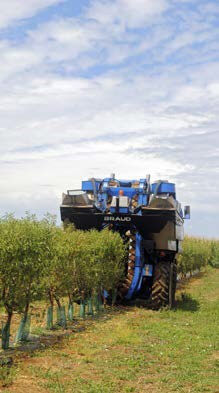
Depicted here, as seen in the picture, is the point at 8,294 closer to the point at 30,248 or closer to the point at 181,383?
the point at 30,248

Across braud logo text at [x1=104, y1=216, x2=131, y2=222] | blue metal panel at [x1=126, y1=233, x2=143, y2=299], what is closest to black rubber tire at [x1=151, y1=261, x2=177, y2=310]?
blue metal panel at [x1=126, y1=233, x2=143, y2=299]

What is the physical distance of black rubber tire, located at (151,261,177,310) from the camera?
16500 mm

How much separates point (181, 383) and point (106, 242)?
7672mm

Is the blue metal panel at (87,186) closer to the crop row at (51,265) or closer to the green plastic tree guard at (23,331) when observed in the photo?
the crop row at (51,265)

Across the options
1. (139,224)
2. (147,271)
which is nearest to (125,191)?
(139,224)

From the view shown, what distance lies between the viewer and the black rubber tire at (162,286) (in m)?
16.5

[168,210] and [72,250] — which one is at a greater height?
[168,210]

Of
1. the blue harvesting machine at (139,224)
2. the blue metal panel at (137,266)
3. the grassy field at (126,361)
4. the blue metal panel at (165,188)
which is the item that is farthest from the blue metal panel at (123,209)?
the grassy field at (126,361)

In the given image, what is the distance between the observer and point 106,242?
15.7 meters

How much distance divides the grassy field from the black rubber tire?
2118 mm

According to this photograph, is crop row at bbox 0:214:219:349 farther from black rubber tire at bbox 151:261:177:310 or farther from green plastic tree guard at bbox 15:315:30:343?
black rubber tire at bbox 151:261:177:310

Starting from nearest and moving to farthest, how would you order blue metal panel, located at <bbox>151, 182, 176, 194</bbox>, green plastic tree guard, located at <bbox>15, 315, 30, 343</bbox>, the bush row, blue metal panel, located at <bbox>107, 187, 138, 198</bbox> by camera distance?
1. the bush row
2. green plastic tree guard, located at <bbox>15, 315, 30, 343</bbox>
3. blue metal panel, located at <bbox>107, 187, 138, 198</bbox>
4. blue metal panel, located at <bbox>151, 182, 176, 194</bbox>

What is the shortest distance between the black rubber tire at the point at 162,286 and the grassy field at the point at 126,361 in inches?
83.4

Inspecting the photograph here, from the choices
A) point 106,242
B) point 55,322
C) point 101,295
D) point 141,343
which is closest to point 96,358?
point 141,343
